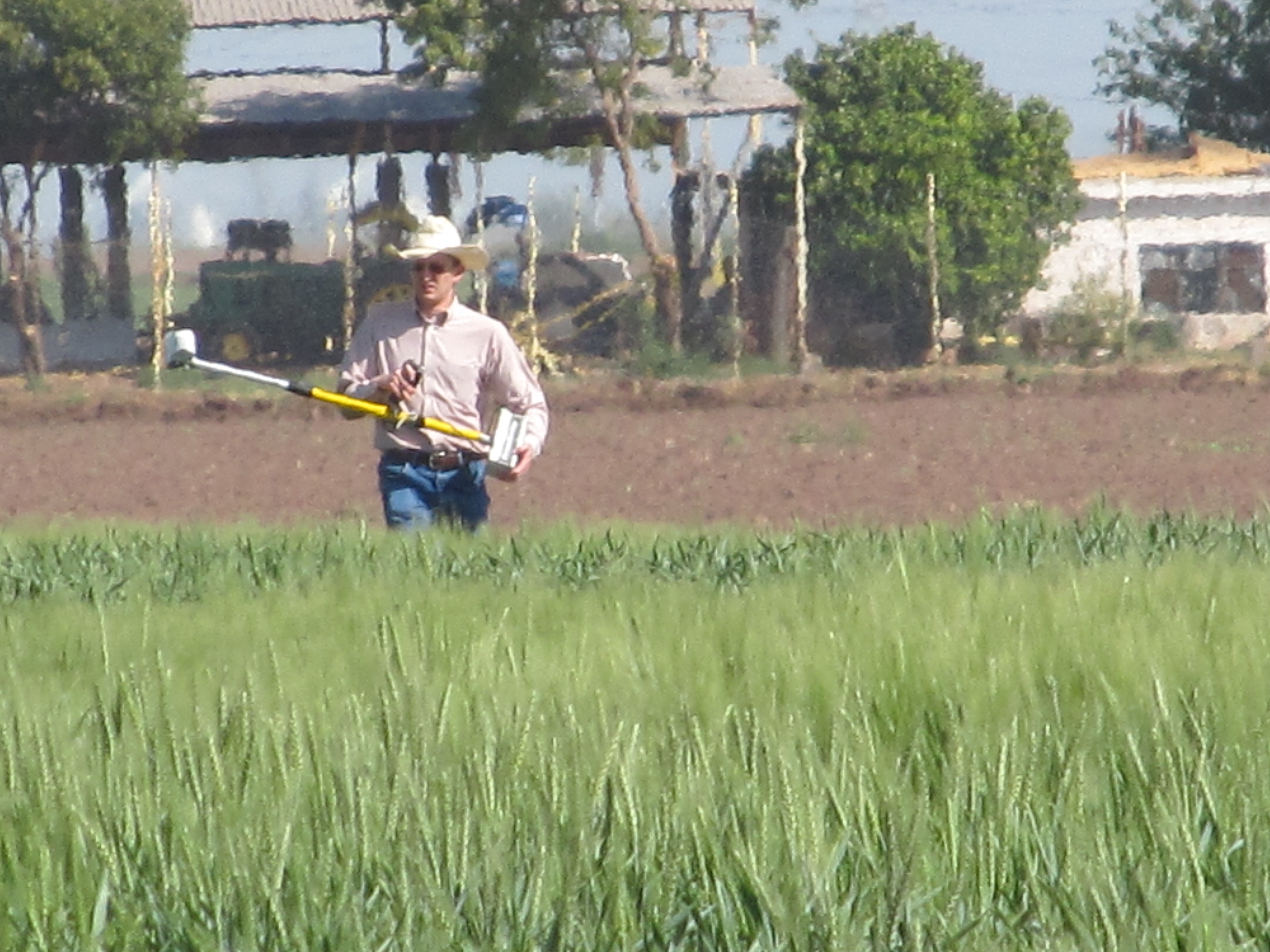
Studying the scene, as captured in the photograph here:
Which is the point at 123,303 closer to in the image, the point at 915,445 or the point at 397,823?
the point at 915,445

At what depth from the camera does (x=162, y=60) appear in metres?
27.1

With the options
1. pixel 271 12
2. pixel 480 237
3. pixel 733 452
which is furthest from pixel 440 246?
pixel 271 12

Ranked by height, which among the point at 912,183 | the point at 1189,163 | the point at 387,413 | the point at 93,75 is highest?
the point at 93,75

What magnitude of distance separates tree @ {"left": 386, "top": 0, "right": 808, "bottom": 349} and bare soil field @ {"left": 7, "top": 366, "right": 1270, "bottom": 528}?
4.23 m

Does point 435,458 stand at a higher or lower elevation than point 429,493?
higher

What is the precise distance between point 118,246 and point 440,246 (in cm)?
2292

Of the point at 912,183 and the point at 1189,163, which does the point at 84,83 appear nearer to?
the point at 912,183

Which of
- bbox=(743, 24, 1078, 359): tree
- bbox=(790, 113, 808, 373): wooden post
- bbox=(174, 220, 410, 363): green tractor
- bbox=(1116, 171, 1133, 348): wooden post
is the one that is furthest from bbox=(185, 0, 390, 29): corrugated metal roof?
bbox=(1116, 171, 1133, 348): wooden post

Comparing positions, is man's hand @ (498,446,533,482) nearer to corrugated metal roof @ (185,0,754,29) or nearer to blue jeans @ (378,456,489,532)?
blue jeans @ (378,456,489,532)

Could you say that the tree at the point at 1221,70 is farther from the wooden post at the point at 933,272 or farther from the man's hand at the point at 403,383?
the man's hand at the point at 403,383

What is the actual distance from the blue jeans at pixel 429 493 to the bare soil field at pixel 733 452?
26 cm

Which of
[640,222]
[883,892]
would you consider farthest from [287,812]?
[640,222]

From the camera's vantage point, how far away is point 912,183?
27.8 m

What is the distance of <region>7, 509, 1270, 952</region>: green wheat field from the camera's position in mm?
2867
